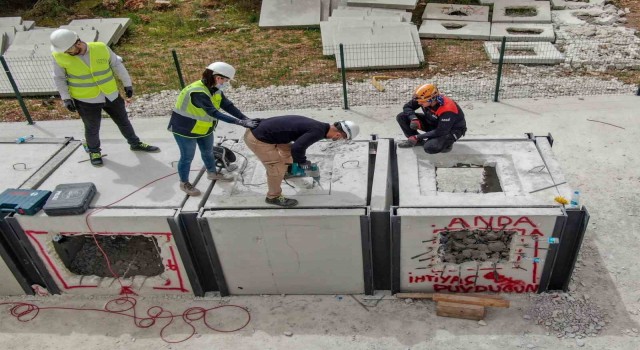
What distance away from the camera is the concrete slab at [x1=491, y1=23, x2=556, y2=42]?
12.8m

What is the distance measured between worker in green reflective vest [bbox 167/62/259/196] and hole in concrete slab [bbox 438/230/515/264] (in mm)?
2495

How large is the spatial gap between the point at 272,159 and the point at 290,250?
1.00 meters

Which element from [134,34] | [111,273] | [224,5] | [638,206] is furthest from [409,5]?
[111,273]

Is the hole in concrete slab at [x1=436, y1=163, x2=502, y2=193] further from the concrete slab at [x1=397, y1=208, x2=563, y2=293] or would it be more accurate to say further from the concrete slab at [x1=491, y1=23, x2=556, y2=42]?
the concrete slab at [x1=491, y1=23, x2=556, y2=42]

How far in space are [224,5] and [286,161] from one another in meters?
13.5

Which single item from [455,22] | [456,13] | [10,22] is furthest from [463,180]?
[10,22]

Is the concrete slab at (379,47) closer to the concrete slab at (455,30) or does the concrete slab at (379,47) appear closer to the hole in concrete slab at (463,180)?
the concrete slab at (455,30)

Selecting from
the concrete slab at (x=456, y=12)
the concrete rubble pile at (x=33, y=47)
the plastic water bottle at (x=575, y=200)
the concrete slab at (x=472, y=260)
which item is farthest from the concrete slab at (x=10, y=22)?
the plastic water bottle at (x=575, y=200)

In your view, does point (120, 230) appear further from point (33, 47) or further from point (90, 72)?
point (33, 47)

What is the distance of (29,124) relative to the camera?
10.3 meters

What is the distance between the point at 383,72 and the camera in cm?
1188

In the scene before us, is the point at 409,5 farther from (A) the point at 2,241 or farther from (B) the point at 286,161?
(A) the point at 2,241

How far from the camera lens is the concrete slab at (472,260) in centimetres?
504

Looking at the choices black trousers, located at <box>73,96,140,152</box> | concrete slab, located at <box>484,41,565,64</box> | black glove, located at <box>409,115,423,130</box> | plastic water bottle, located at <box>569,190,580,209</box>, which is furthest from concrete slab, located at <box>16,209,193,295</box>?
concrete slab, located at <box>484,41,565,64</box>
